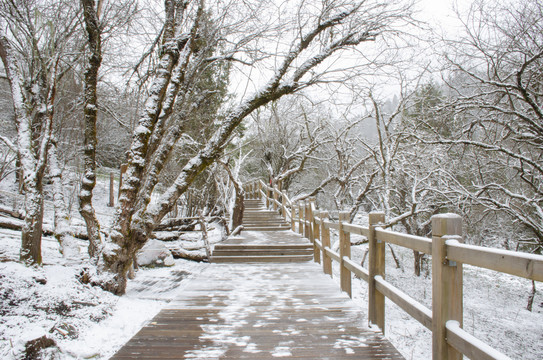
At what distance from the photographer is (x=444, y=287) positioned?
213cm

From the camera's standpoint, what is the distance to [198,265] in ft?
50.1

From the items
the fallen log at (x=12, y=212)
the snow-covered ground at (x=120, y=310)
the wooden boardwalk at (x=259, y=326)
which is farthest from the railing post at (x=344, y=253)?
the fallen log at (x=12, y=212)

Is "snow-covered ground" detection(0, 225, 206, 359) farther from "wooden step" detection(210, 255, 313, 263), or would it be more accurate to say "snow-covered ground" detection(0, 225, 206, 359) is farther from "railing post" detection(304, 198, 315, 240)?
"railing post" detection(304, 198, 315, 240)

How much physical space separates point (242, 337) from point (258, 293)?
59.5 inches

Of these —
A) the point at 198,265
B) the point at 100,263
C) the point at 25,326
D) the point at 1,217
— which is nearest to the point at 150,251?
the point at 198,265

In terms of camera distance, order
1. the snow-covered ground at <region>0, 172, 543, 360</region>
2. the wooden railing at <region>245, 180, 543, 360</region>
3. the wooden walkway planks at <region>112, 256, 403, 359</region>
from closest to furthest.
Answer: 1. the wooden railing at <region>245, 180, 543, 360</region>
2. the wooden walkway planks at <region>112, 256, 403, 359</region>
3. the snow-covered ground at <region>0, 172, 543, 360</region>

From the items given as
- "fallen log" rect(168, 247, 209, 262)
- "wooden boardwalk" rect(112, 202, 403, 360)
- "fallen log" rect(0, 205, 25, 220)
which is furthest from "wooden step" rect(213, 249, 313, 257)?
"fallen log" rect(0, 205, 25, 220)

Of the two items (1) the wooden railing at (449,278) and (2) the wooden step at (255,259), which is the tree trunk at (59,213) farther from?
(1) the wooden railing at (449,278)

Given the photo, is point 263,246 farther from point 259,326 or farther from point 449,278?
point 449,278

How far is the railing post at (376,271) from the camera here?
131 inches

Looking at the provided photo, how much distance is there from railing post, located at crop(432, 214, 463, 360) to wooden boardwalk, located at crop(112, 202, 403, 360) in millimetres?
709

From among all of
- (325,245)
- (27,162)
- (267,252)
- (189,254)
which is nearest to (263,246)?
(267,252)

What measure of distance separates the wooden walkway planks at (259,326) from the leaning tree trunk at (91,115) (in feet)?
13.4

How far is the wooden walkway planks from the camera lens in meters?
2.82
